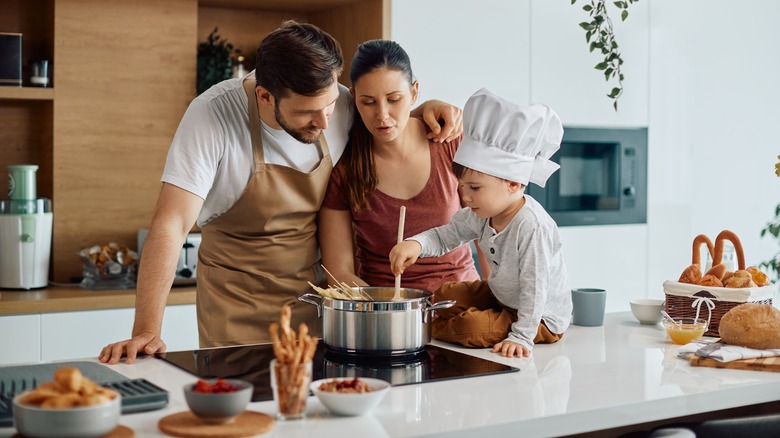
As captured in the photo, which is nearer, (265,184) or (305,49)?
(305,49)

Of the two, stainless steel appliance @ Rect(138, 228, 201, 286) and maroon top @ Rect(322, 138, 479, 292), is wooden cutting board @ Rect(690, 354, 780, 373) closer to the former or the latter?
maroon top @ Rect(322, 138, 479, 292)

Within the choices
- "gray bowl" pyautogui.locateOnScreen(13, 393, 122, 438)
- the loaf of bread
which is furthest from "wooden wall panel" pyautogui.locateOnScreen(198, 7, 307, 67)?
"gray bowl" pyautogui.locateOnScreen(13, 393, 122, 438)

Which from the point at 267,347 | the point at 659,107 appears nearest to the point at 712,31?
the point at 659,107

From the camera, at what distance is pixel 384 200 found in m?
2.26

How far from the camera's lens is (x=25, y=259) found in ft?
10.4

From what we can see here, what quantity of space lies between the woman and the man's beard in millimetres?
169

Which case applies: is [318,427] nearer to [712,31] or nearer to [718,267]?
[718,267]

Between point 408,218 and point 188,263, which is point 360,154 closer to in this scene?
point 408,218

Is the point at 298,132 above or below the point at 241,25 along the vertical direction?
below

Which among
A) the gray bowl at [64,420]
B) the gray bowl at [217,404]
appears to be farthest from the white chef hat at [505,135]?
the gray bowl at [64,420]

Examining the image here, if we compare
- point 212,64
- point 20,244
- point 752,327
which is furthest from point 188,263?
point 752,327

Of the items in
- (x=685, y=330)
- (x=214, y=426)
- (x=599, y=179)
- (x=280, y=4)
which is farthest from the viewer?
(x=599, y=179)

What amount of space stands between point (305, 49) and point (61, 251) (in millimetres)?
1810

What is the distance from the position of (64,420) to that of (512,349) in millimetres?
917
